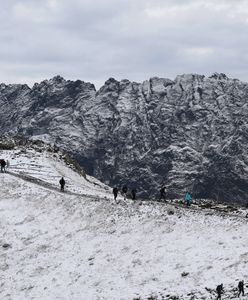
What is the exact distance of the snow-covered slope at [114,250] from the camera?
38363 mm

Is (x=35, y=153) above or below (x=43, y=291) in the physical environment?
above

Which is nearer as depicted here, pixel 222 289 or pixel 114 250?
pixel 222 289

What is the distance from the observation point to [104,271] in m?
42.4

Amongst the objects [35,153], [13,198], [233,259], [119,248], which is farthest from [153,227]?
[35,153]

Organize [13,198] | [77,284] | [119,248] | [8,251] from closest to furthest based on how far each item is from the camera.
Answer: [77,284] < [119,248] < [8,251] < [13,198]

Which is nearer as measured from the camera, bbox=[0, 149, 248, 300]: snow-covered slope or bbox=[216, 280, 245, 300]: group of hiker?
bbox=[216, 280, 245, 300]: group of hiker

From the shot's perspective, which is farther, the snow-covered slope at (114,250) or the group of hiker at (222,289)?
the snow-covered slope at (114,250)

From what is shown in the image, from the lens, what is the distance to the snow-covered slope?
Answer: 126 ft

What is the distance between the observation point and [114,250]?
45.3 meters

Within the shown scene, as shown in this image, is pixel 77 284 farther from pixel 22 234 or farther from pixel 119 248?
Answer: pixel 22 234

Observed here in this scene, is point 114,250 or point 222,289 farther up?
point 222,289

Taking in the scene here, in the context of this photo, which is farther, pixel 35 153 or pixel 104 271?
pixel 35 153

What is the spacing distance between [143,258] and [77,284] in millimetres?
5296

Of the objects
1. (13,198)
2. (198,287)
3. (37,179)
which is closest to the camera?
(198,287)
